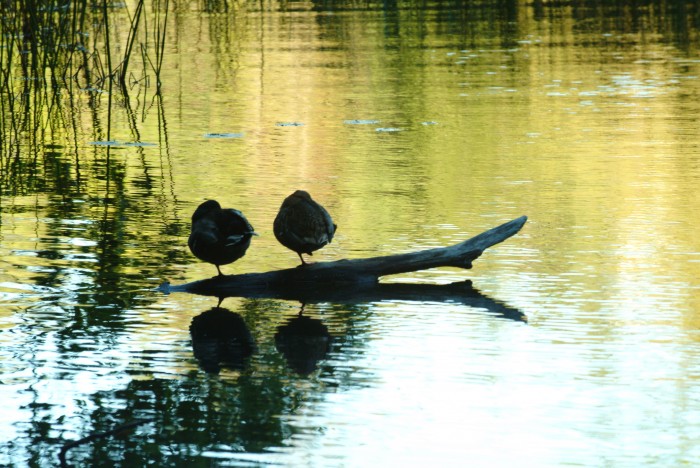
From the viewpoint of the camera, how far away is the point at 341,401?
517 centimetres

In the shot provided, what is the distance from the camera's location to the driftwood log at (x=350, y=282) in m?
6.84

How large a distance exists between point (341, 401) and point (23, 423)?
3.97 ft

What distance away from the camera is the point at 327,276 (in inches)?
272

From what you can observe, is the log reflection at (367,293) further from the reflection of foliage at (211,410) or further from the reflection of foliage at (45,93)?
the reflection of foliage at (45,93)

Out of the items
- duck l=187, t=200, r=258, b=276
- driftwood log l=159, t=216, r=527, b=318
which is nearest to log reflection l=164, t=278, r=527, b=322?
driftwood log l=159, t=216, r=527, b=318

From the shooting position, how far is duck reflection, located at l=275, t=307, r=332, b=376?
5.73 metres

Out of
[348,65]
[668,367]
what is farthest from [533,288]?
[348,65]

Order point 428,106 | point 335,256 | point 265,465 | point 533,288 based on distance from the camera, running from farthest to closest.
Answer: point 428,106, point 335,256, point 533,288, point 265,465

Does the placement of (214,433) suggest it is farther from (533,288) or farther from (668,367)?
(533,288)

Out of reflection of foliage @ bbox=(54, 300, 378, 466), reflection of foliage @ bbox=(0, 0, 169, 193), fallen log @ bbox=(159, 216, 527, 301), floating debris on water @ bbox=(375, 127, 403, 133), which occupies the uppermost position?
reflection of foliage @ bbox=(0, 0, 169, 193)

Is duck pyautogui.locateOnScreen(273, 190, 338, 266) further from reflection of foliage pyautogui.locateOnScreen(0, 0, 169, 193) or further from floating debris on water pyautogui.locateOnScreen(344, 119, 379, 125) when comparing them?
floating debris on water pyautogui.locateOnScreen(344, 119, 379, 125)

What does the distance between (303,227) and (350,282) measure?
0.40m

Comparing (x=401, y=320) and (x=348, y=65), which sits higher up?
(x=348, y=65)

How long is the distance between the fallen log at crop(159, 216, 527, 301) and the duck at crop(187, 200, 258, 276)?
12 cm
